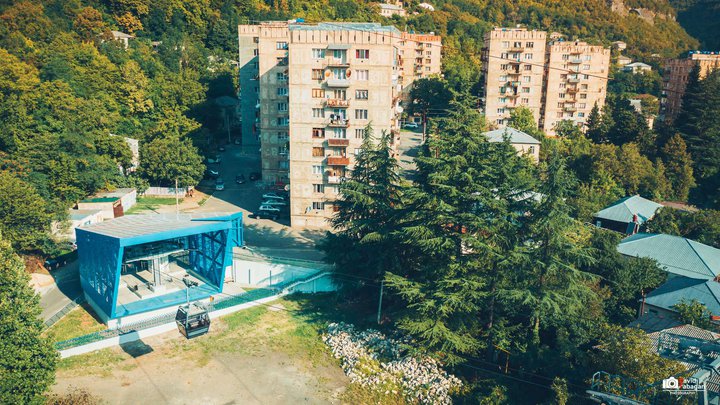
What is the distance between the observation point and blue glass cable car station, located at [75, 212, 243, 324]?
1348 inches

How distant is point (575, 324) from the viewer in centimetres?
2944

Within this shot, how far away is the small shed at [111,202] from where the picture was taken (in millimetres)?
52156

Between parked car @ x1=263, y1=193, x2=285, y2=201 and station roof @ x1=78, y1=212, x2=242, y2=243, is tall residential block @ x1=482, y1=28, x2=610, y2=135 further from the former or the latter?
station roof @ x1=78, y1=212, x2=242, y2=243

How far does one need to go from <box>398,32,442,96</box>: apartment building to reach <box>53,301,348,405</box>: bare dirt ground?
6977 cm

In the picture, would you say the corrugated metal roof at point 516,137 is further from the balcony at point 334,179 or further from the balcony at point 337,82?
the balcony at point 337,82

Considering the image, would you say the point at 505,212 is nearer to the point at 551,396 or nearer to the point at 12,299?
the point at 551,396

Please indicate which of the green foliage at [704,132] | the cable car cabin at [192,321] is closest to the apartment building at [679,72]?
the green foliage at [704,132]

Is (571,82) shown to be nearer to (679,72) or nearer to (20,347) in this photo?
(679,72)

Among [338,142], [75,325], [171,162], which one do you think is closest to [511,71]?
[338,142]

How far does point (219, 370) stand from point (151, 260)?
14.0m

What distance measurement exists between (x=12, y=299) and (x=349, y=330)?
19400 millimetres

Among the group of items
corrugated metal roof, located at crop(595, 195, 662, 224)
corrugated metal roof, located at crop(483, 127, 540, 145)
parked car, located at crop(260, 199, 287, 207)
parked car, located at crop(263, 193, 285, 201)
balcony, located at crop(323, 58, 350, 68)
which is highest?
balcony, located at crop(323, 58, 350, 68)

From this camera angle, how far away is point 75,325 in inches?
1389

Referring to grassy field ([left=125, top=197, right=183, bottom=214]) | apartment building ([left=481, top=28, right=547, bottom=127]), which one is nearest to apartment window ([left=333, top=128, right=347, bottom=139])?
grassy field ([left=125, top=197, right=183, bottom=214])
